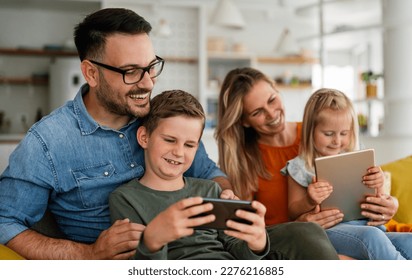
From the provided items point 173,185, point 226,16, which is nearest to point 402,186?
point 173,185

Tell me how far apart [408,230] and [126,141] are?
994mm

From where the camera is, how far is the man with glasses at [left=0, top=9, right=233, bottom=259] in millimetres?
1386

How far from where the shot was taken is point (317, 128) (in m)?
1.71

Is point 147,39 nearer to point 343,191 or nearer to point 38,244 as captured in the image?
point 38,244

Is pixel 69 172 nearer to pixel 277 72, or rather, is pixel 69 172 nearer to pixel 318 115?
pixel 318 115

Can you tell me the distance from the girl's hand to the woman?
30 cm

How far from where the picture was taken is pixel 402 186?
2051 millimetres

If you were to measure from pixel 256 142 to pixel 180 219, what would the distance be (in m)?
0.89

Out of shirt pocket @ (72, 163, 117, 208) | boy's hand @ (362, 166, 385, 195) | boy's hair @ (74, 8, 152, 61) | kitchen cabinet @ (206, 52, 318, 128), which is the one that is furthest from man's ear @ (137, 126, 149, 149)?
kitchen cabinet @ (206, 52, 318, 128)

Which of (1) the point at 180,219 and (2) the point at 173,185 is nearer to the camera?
(1) the point at 180,219

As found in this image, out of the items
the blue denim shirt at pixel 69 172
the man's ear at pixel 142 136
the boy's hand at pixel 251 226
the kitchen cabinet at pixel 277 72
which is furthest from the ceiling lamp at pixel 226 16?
the boy's hand at pixel 251 226

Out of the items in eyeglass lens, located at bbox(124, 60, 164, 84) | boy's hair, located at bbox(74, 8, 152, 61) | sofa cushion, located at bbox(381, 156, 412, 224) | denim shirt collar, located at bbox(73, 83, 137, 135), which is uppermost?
boy's hair, located at bbox(74, 8, 152, 61)

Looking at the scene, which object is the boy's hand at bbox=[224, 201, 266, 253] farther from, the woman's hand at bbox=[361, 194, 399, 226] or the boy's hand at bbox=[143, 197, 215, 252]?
the woman's hand at bbox=[361, 194, 399, 226]

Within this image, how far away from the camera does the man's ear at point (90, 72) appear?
58.7 inches
